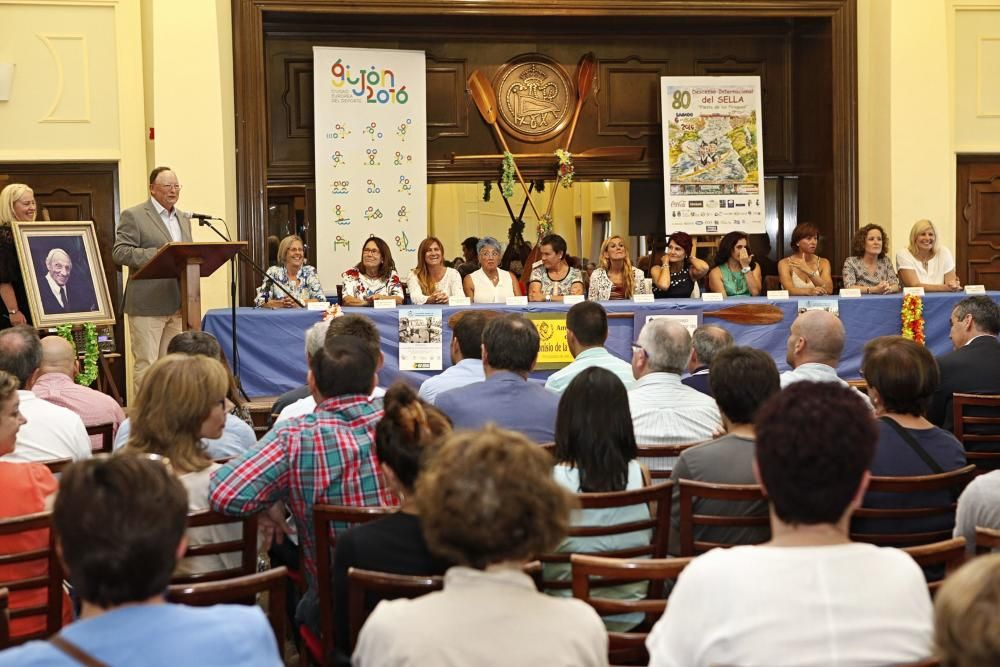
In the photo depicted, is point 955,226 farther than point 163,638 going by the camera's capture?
Yes

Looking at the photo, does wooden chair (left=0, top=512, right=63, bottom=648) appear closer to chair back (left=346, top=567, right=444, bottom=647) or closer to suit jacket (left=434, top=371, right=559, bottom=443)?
chair back (left=346, top=567, right=444, bottom=647)

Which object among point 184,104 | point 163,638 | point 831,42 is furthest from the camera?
point 831,42

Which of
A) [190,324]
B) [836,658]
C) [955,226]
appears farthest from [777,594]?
[955,226]

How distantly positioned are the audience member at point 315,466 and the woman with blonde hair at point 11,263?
417 centimetres

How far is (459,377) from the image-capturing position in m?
4.47

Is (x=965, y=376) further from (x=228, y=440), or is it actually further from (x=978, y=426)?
(x=228, y=440)

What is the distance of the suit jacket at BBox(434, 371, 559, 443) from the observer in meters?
3.49

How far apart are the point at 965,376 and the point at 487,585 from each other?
11.3 feet

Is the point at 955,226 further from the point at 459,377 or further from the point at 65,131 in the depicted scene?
the point at 65,131

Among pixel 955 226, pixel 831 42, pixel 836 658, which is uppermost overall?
pixel 831 42

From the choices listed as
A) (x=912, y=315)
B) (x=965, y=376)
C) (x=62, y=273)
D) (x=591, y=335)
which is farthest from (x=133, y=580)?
(x=912, y=315)

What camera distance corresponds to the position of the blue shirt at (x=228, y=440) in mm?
3303

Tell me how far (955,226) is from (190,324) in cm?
620

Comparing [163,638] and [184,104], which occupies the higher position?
[184,104]
